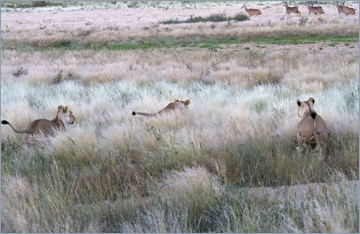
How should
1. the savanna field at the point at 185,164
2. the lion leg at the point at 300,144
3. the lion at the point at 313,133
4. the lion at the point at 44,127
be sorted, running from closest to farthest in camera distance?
the savanna field at the point at 185,164, the lion at the point at 313,133, the lion leg at the point at 300,144, the lion at the point at 44,127

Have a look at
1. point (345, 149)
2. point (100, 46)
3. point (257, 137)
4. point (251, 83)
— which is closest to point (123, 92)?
point (251, 83)

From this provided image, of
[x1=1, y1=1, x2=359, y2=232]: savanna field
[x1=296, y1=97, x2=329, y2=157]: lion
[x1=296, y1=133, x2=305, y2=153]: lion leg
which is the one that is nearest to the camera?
[x1=1, y1=1, x2=359, y2=232]: savanna field

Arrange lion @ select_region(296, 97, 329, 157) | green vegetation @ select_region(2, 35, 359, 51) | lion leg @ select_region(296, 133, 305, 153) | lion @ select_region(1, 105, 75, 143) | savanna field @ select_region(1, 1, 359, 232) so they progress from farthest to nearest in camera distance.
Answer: green vegetation @ select_region(2, 35, 359, 51), lion @ select_region(1, 105, 75, 143), lion leg @ select_region(296, 133, 305, 153), lion @ select_region(296, 97, 329, 157), savanna field @ select_region(1, 1, 359, 232)

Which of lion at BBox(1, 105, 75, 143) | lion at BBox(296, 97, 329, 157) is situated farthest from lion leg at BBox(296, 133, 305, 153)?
A: lion at BBox(1, 105, 75, 143)

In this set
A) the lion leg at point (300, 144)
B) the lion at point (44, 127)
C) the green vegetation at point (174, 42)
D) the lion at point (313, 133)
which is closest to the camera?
the lion at point (313, 133)

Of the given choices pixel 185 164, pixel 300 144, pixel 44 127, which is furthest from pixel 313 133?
pixel 44 127

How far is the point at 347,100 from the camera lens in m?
8.39

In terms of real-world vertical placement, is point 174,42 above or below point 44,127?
below

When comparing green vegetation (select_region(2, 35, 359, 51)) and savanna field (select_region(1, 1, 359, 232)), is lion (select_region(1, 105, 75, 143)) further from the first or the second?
green vegetation (select_region(2, 35, 359, 51))

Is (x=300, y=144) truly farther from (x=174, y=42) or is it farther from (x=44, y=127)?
(x=174, y=42)

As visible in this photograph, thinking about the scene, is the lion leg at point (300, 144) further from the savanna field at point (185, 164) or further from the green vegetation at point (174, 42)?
the green vegetation at point (174, 42)

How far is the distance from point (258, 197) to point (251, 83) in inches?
339

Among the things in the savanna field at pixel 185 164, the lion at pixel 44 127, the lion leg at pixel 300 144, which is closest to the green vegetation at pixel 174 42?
the savanna field at pixel 185 164

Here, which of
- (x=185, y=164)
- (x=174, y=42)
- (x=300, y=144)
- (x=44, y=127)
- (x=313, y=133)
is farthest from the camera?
(x=174, y=42)
